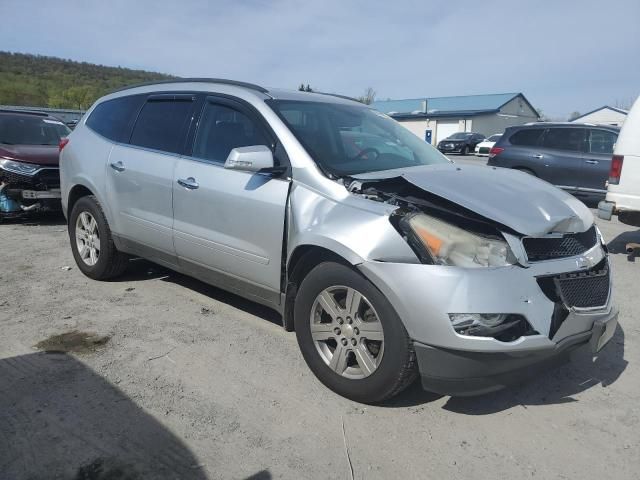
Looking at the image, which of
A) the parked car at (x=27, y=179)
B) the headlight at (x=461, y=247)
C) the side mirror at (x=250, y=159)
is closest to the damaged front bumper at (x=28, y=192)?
the parked car at (x=27, y=179)

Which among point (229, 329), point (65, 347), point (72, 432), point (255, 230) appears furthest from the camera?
point (229, 329)

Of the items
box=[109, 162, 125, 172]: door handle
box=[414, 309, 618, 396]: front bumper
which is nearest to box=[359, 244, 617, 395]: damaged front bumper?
box=[414, 309, 618, 396]: front bumper

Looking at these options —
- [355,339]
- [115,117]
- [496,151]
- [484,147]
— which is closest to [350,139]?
[355,339]

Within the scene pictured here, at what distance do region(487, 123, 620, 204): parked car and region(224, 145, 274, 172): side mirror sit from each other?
9.43 m

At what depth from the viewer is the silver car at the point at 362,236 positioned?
2609 mm

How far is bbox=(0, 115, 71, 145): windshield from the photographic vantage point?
8594 millimetres

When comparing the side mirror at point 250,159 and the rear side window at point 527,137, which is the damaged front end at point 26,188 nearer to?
the side mirror at point 250,159

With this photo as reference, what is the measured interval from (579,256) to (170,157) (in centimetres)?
302

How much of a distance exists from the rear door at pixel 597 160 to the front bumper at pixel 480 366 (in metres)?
9.39

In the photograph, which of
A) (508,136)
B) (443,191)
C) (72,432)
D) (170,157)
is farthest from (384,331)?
(508,136)

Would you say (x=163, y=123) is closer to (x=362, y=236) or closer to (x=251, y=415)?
(x=362, y=236)

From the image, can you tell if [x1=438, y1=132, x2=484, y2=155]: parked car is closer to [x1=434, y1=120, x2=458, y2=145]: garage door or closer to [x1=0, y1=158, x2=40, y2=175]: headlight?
[x1=434, y1=120, x2=458, y2=145]: garage door

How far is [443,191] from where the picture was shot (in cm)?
292

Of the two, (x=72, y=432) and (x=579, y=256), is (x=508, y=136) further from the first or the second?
(x=72, y=432)
